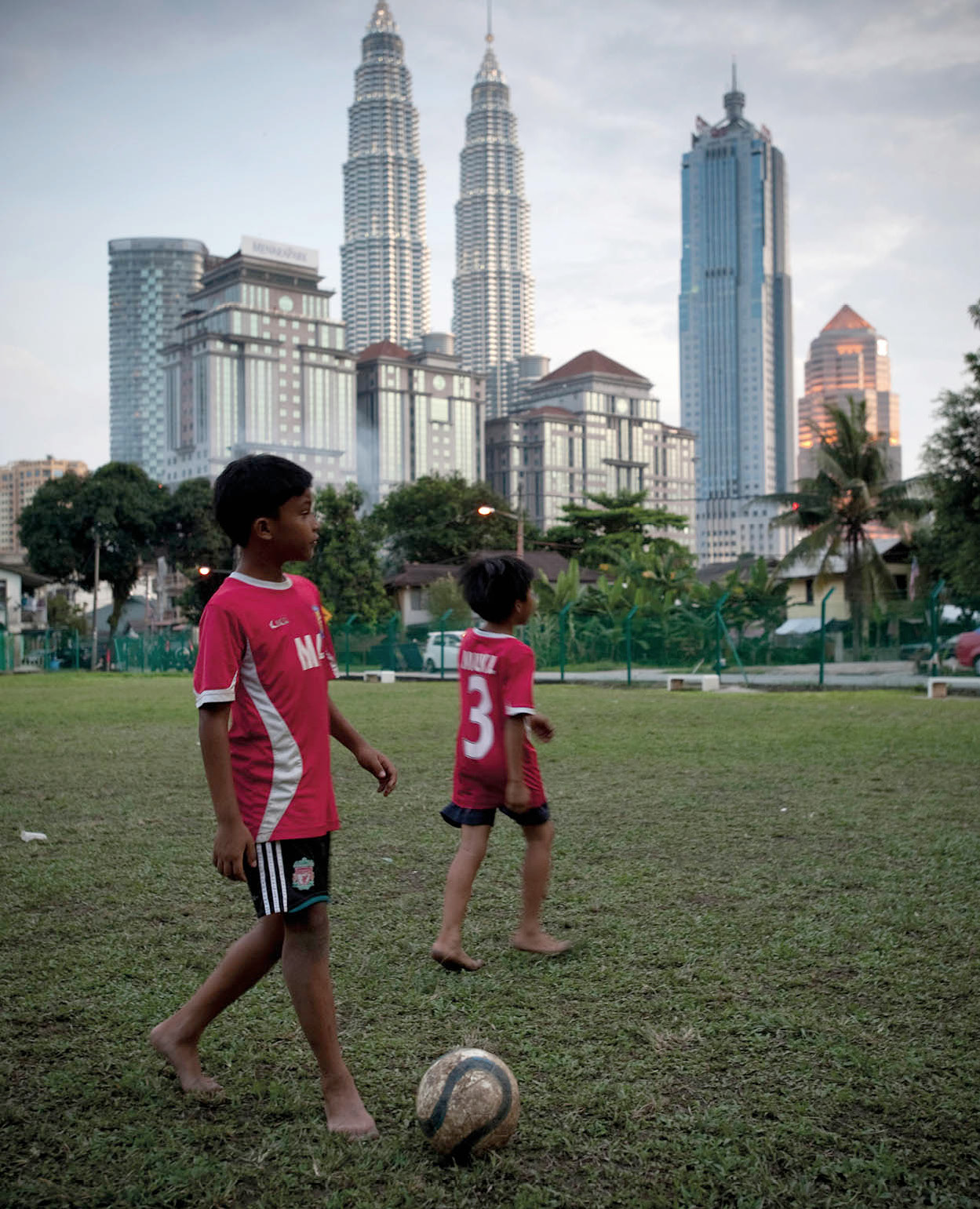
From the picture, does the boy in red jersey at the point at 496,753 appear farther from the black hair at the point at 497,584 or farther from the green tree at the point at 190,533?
the green tree at the point at 190,533

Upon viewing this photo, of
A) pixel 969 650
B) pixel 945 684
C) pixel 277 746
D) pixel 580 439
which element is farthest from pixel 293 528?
pixel 580 439

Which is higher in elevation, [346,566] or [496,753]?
[346,566]

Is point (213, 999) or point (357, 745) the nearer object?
point (213, 999)

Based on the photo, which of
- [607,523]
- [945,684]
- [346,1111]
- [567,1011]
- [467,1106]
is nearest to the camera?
[467,1106]

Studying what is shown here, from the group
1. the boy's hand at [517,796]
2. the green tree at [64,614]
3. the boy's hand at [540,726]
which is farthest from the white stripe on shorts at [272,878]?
the green tree at [64,614]

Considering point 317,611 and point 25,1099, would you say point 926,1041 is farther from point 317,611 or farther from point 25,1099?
point 25,1099

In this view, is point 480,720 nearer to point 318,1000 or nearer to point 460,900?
point 460,900

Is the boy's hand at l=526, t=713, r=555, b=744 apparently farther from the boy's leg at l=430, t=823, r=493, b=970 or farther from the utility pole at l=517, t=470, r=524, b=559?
the utility pole at l=517, t=470, r=524, b=559

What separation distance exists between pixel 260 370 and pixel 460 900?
426 feet

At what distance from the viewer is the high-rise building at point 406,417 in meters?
140

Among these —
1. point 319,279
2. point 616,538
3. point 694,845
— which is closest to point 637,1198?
point 694,845

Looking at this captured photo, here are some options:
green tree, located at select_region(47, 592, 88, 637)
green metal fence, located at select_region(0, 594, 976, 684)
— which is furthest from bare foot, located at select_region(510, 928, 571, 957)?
green tree, located at select_region(47, 592, 88, 637)

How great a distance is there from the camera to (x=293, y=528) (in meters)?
2.82

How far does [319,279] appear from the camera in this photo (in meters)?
132
